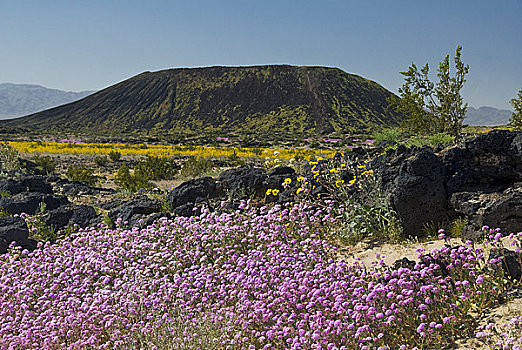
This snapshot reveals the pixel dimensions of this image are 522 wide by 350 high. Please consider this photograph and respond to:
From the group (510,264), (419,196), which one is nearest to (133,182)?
(419,196)

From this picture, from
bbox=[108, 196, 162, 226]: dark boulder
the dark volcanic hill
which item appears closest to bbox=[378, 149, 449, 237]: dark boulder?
bbox=[108, 196, 162, 226]: dark boulder

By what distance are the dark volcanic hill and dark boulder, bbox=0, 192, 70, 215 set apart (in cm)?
7465

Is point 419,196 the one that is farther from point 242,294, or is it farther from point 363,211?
Result: point 242,294

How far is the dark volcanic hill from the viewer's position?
305 feet

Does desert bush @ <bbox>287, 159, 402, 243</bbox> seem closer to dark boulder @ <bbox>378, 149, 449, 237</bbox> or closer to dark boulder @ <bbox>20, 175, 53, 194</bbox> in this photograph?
dark boulder @ <bbox>378, 149, 449, 237</bbox>

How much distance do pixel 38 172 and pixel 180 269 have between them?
14852 millimetres

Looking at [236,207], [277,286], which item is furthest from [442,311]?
[236,207]

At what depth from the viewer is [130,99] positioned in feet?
380

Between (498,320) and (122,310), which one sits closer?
(498,320)

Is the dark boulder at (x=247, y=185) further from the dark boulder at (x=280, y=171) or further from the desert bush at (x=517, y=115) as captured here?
the desert bush at (x=517, y=115)

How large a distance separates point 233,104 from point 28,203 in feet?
315

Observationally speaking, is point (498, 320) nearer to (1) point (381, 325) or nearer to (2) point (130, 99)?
(1) point (381, 325)

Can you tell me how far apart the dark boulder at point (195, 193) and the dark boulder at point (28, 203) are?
2794 millimetres

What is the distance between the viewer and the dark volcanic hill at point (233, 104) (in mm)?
93000
